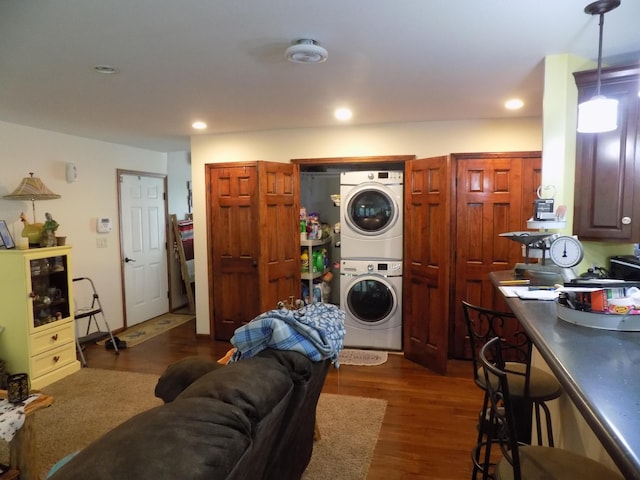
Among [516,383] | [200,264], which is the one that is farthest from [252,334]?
[200,264]

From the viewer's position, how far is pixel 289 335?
165 cm

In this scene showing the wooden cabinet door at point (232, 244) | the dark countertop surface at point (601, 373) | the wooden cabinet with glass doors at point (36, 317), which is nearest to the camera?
the dark countertop surface at point (601, 373)

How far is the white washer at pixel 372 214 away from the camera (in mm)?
4070

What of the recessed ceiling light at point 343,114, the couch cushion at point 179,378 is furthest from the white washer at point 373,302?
the couch cushion at point 179,378

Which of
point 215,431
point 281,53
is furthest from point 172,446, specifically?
point 281,53

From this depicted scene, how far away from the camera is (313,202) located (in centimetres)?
502

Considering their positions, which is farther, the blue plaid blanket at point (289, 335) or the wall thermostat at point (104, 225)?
the wall thermostat at point (104, 225)

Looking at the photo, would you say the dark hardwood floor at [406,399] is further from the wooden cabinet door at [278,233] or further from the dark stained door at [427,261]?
the wooden cabinet door at [278,233]

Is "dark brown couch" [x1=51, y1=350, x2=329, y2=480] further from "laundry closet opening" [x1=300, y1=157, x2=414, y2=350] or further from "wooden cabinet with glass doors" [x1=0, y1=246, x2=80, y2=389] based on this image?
"wooden cabinet with glass doors" [x1=0, y1=246, x2=80, y2=389]

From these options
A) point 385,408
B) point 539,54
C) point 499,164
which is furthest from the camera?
point 499,164

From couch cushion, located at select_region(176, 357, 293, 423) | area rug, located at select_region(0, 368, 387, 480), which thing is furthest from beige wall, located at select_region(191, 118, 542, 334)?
couch cushion, located at select_region(176, 357, 293, 423)

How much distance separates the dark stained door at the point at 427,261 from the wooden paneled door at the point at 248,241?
116 centimetres

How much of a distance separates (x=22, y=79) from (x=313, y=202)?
3.04 m

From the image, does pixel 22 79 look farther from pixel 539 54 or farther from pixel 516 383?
pixel 516 383
